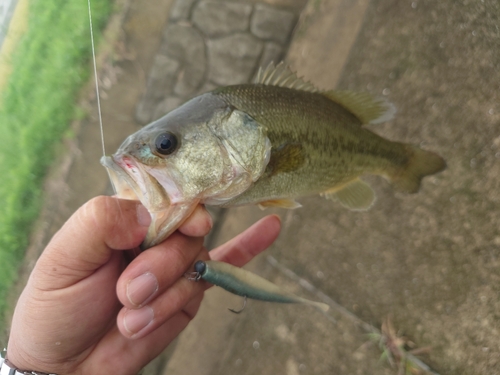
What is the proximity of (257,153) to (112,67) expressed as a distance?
2464 mm

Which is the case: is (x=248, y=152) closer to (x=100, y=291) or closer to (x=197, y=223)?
(x=197, y=223)

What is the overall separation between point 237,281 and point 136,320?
1.11 feet

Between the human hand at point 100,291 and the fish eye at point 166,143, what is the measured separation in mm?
200

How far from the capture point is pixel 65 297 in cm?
125

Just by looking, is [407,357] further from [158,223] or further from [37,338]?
[37,338]

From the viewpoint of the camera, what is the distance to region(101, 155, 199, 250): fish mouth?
1.09m

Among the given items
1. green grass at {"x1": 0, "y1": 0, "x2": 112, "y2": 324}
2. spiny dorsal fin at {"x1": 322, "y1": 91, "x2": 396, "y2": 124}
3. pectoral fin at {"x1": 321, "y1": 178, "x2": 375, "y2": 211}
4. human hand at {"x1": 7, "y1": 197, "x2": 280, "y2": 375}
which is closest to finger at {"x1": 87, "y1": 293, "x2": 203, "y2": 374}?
human hand at {"x1": 7, "y1": 197, "x2": 280, "y2": 375}

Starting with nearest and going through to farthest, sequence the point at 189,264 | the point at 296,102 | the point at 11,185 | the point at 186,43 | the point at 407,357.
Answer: the point at 189,264 → the point at 296,102 → the point at 407,357 → the point at 186,43 → the point at 11,185

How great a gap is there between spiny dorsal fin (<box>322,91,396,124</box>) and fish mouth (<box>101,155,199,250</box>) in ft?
2.54

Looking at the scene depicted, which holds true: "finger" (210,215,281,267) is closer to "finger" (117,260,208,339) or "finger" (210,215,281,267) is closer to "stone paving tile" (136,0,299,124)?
"finger" (117,260,208,339)

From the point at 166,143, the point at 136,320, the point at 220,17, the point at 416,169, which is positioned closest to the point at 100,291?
the point at 136,320

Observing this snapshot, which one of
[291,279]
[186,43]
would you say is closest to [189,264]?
[291,279]

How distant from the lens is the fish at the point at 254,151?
112 centimetres

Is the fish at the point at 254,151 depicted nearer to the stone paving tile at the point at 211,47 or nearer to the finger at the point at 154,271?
the finger at the point at 154,271
